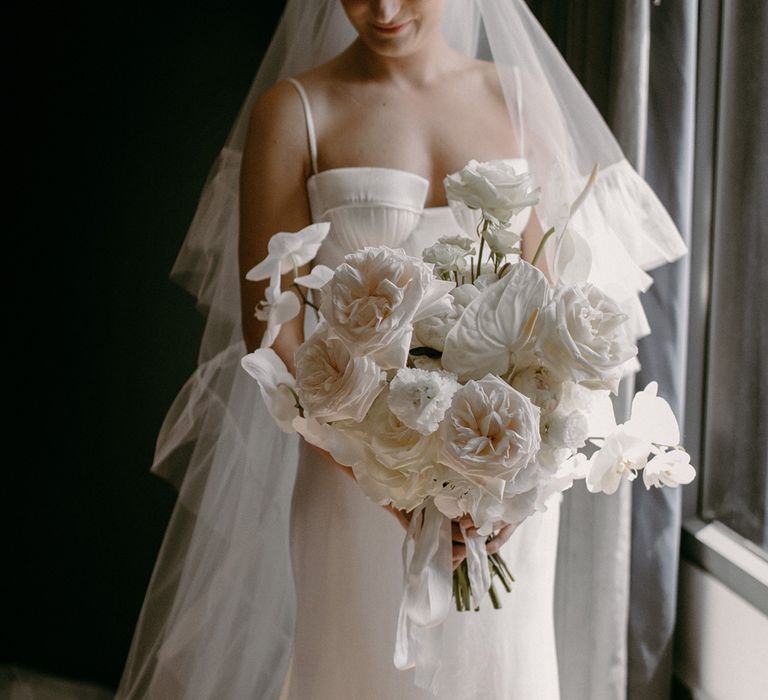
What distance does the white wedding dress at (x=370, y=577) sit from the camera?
1559 mm

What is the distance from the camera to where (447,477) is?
0.99m

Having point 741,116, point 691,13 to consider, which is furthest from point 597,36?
point 741,116

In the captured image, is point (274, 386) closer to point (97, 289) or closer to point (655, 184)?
point (655, 184)

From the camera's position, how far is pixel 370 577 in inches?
62.5

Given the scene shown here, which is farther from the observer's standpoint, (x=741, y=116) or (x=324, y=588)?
(x=741, y=116)

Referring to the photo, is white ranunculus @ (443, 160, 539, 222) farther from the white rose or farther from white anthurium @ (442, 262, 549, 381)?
the white rose

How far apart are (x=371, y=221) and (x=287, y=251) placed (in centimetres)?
56

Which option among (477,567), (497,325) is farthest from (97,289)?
(497,325)

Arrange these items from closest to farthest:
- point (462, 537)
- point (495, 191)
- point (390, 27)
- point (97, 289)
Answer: point (495, 191) → point (462, 537) → point (390, 27) → point (97, 289)

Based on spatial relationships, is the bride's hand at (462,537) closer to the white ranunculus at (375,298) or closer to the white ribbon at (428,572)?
the white ribbon at (428,572)

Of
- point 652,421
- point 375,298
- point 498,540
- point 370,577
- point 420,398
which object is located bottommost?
point 370,577

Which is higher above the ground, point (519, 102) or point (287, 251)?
point (519, 102)

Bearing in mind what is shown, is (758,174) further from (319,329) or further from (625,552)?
(319,329)

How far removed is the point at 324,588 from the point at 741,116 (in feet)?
Result: 3.92
